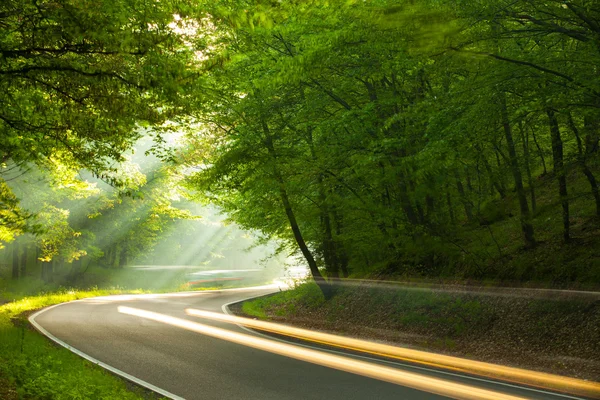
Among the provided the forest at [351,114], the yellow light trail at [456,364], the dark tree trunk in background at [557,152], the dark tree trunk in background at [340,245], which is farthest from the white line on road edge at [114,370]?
the dark tree trunk in background at [557,152]

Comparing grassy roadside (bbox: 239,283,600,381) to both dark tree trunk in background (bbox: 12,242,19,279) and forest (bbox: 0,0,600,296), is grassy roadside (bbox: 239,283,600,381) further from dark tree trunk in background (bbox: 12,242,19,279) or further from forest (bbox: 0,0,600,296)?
dark tree trunk in background (bbox: 12,242,19,279)

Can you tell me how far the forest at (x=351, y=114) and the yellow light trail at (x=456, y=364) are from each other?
328cm

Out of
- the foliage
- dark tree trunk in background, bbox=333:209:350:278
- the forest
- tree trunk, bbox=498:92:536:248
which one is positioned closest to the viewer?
the forest

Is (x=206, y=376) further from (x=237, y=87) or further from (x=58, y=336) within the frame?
(x=237, y=87)

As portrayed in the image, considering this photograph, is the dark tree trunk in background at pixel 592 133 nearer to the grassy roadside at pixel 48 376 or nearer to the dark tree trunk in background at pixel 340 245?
the dark tree trunk in background at pixel 340 245

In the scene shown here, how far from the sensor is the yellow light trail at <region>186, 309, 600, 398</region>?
313 inches

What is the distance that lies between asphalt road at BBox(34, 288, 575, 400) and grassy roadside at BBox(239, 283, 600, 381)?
2.14m

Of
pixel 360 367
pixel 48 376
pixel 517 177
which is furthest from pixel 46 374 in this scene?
pixel 517 177

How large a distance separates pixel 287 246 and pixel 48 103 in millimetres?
15402

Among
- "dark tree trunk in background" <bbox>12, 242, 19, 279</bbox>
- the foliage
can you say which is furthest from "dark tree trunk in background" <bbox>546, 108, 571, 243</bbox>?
"dark tree trunk in background" <bbox>12, 242, 19, 279</bbox>

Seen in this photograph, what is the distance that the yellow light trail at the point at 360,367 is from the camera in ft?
24.0

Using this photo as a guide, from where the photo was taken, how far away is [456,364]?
31.2 ft

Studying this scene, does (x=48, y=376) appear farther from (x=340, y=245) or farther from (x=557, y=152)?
(x=340, y=245)

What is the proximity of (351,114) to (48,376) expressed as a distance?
31.0 ft
